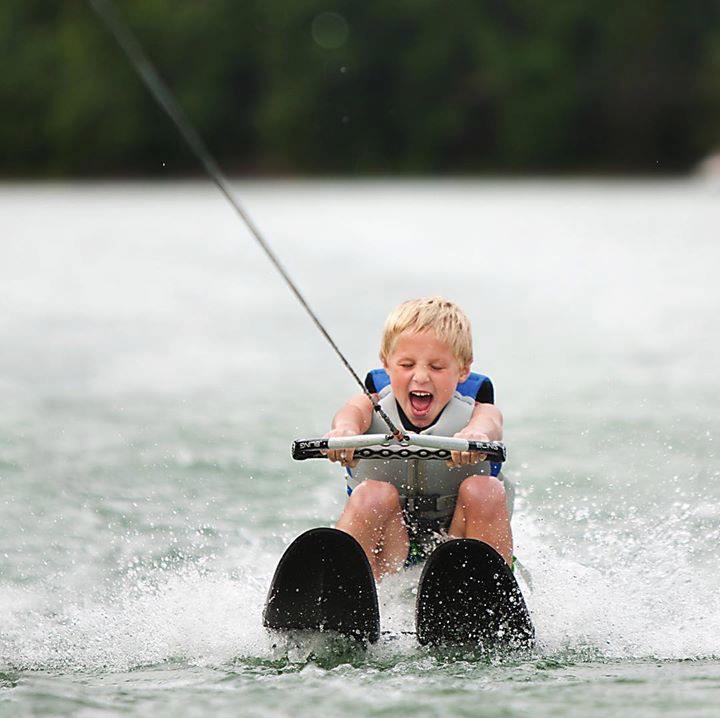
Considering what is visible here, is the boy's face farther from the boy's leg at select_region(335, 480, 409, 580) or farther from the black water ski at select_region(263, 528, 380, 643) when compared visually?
the black water ski at select_region(263, 528, 380, 643)

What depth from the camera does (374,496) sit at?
13.4 feet

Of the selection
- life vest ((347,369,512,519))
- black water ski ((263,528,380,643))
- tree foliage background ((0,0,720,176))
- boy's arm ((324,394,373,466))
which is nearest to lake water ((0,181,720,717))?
black water ski ((263,528,380,643))

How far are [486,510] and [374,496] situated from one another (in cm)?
30

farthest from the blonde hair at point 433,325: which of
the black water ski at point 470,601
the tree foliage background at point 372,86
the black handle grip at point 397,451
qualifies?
the tree foliage background at point 372,86

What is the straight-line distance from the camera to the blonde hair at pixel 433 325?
13.2ft

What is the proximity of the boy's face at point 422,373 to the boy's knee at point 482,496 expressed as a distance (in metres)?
0.23

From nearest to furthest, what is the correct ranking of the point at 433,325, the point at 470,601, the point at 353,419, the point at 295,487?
the point at 470,601 < the point at 433,325 < the point at 353,419 < the point at 295,487

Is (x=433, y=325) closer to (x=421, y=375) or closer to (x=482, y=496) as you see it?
(x=421, y=375)

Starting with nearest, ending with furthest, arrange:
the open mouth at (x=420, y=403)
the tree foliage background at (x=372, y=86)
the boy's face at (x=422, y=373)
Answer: the boy's face at (x=422, y=373) < the open mouth at (x=420, y=403) < the tree foliage background at (x=372, y=86)

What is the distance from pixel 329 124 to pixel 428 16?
592 centimetres

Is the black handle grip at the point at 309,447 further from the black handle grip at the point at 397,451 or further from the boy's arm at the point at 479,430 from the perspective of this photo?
the boy's arm at the point at 479,430

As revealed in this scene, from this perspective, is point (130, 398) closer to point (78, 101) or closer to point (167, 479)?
point (167, 479)

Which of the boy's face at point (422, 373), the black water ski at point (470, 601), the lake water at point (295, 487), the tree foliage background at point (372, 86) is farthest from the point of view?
the tree foliage background at point (372, 86)

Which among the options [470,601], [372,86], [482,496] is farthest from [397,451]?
[372,86]
